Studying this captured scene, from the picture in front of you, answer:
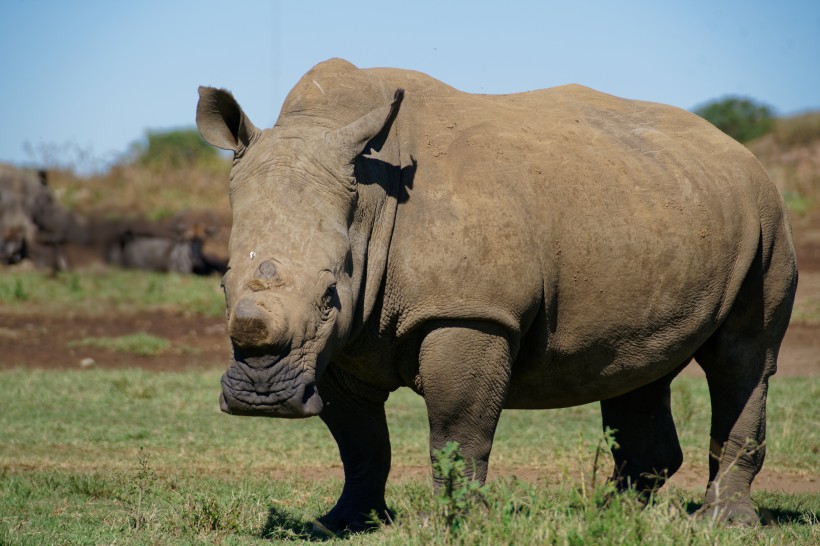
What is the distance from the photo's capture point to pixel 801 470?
7.49 metres

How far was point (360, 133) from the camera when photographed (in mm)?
4691

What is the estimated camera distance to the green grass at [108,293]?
A: 14.6 metres

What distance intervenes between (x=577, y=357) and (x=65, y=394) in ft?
19.3

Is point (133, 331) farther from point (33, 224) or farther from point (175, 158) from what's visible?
point (175, 158)

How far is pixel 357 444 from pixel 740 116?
30.3 meters

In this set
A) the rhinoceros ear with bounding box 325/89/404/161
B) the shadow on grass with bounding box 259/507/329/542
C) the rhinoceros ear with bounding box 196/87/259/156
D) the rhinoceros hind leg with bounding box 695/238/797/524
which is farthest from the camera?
the rhinoceros hind leg with bounding box 695/238/797/524

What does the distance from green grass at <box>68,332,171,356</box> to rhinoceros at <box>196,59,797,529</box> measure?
703cm

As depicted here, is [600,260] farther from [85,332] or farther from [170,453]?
[85,332]

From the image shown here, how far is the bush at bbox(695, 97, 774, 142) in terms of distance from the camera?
3092 centimetres

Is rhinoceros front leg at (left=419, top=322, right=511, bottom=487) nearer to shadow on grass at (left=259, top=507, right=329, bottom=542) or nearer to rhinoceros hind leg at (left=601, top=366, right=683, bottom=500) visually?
shadow on grass at (left=259, top=507, right=329, bottom=542)

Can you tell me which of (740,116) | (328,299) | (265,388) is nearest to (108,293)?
(328,299)

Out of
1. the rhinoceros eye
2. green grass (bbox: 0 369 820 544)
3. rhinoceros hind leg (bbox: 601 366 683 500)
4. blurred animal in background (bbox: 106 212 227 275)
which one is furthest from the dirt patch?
the rhinoceros eye

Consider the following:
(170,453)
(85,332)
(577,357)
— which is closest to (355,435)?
(577,357)

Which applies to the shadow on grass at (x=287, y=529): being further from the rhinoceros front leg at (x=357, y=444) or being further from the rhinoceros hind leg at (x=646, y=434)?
the rhinoceros hind leg at (x=646, y=434)
